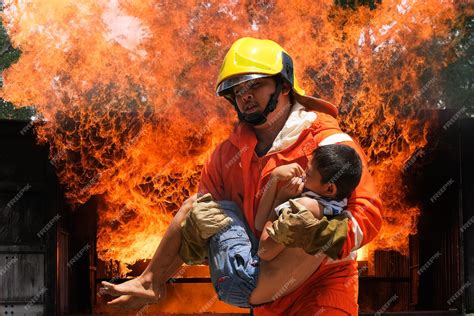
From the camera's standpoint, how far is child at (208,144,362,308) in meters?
3.50

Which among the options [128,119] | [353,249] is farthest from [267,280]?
[128,119]

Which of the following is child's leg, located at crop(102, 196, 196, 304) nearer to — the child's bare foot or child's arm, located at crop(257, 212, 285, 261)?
the child's bare foot

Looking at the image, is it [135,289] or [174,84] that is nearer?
[135,289]

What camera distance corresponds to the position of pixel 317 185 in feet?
11.5

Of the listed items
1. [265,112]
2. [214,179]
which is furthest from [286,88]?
[214,179]

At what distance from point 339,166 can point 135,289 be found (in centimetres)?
127

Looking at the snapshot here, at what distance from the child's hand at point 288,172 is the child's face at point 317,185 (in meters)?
0.06

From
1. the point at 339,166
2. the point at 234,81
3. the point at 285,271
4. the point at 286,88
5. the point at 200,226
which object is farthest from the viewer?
the point at 286,88

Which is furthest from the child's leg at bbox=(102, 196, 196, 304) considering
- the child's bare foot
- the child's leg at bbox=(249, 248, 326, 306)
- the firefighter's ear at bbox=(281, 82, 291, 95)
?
the firefighter's ear at bbox=(281, 82, 291, 95)

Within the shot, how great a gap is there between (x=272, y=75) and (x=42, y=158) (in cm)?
688

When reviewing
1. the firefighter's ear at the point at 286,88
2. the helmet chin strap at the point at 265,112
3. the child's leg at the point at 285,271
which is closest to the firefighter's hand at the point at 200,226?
the child's leg at the point at 285,271

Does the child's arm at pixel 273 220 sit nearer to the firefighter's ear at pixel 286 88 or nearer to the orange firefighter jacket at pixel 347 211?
the orange firefighter jacket at pixel 347 211

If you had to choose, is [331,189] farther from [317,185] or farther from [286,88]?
[286,88]

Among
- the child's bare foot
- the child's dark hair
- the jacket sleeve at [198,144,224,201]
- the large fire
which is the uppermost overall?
the large fire
